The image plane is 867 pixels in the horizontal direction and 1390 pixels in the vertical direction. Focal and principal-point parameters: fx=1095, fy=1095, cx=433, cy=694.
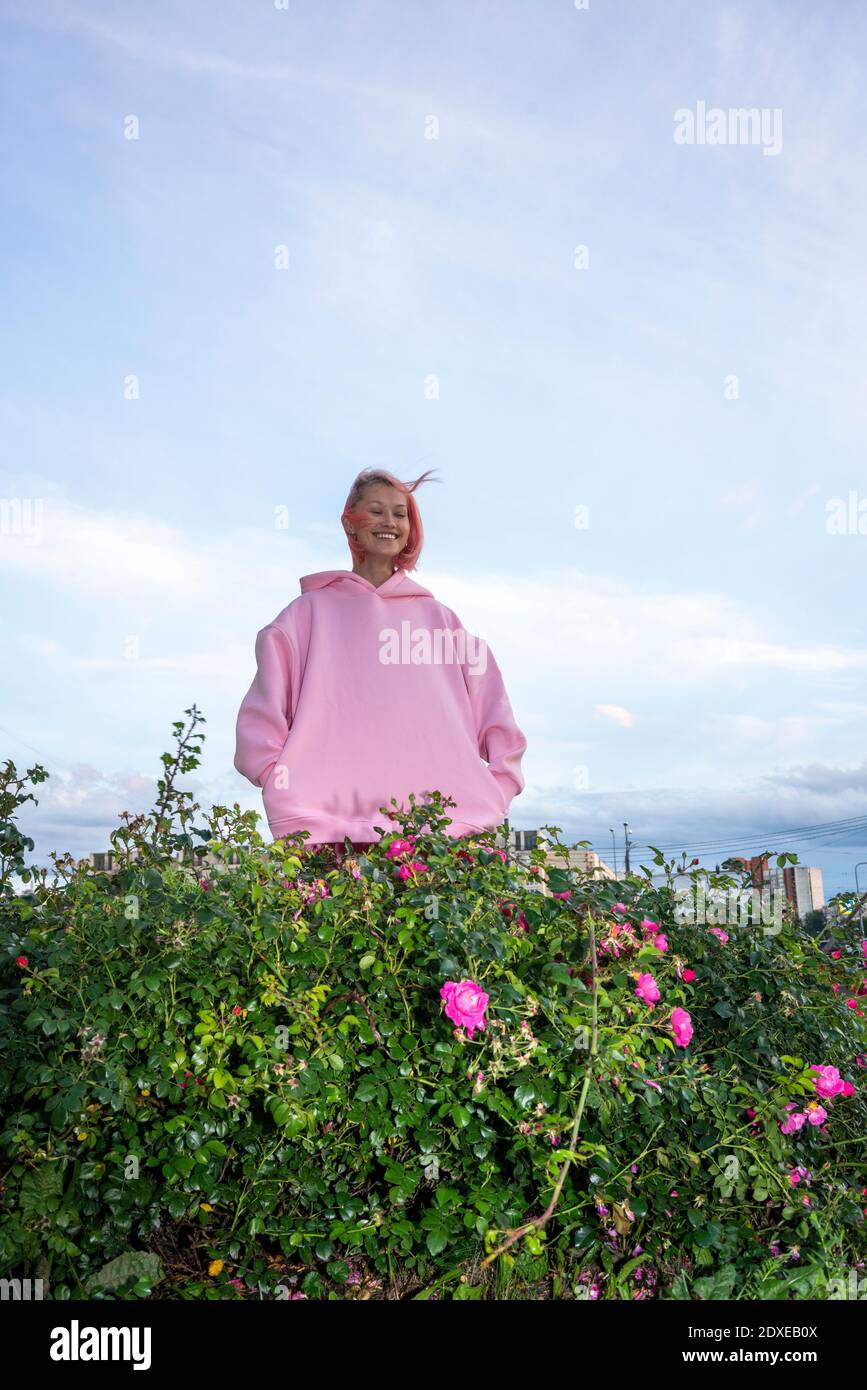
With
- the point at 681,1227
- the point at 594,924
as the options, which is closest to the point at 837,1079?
the point at 681,1227

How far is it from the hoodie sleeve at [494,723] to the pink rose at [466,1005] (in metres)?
1.76

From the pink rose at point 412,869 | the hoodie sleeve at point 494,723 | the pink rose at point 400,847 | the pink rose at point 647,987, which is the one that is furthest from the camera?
the hoodie sleeve at point 494,723

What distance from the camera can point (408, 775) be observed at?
4.27 m

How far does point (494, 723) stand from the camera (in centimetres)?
457

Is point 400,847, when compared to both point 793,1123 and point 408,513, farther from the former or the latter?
point 408,513

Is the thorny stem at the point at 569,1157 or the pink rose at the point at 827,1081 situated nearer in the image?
the thorny stem at the point at 569,1157

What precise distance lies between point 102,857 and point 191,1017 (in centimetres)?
130

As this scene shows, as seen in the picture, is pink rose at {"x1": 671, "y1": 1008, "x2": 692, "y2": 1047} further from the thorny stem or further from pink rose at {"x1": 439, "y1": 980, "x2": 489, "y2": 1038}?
pink rose at {"x1": 439, "y1": 980, "x2": 489, "y2": 1038}

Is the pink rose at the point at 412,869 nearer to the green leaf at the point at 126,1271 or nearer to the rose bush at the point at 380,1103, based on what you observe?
the rose bush at the point at 380,1103

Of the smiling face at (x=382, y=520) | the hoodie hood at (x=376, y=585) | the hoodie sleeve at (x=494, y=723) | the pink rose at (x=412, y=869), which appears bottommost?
the pink rose at (x=412, y=869)

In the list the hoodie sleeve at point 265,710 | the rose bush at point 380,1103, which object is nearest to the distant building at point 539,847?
the rose bush at point 380,1103

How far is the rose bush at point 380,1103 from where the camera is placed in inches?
107

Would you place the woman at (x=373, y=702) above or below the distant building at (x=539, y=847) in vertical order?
above
